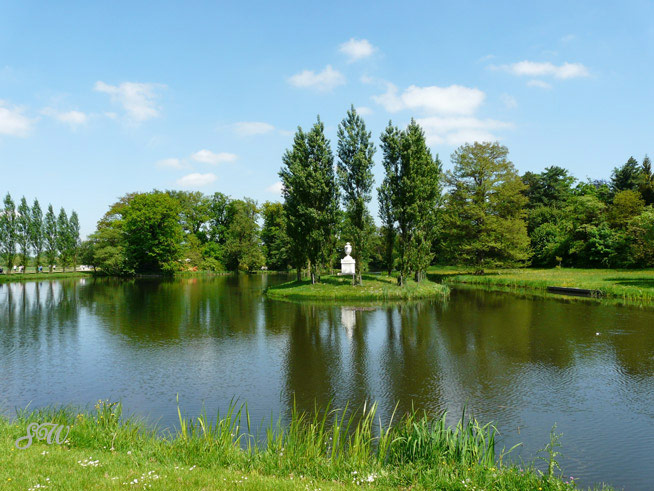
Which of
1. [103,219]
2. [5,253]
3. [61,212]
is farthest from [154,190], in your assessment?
[5,253]

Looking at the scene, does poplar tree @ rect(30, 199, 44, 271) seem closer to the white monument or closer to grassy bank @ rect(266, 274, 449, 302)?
grassy bank @ rect(266, 274, 449, 302)

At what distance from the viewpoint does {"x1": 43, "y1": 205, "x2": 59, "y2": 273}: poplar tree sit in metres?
69.9

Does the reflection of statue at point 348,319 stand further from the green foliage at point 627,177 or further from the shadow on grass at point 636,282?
the green foliage at point 627,177

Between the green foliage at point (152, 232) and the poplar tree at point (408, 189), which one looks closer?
the poplar tree at point (408, 189)

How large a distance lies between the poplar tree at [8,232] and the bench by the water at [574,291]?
246 feet

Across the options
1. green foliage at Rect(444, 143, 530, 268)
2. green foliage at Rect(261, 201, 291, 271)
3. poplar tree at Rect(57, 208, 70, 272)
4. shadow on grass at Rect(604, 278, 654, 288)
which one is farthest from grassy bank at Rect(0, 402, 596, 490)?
poplar tree at Rect(57, 208, 70, 272)

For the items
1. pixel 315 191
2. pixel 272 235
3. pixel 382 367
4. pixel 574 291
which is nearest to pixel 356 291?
pixel 315 191

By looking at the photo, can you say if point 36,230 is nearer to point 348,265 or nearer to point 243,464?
point 348,265

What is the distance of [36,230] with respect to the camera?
68438mm

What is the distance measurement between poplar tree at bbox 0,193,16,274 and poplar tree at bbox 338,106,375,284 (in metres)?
59.2

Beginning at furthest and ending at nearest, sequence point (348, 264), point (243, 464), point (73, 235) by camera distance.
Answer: point (73, 235) < point (348, 264) < point (243, 464)

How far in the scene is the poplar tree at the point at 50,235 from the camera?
69931mm

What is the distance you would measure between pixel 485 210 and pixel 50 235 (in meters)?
68.3


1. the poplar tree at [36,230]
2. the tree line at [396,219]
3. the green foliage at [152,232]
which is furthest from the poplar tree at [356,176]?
the poplar tree at [36,230]
